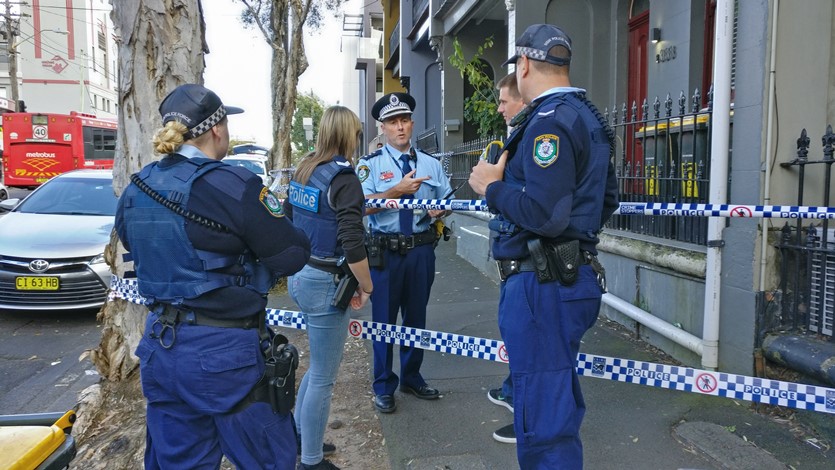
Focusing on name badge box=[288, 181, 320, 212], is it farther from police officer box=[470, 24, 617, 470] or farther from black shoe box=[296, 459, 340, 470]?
black shoe box=[296, 459, 340, 470]

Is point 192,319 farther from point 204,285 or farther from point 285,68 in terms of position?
point 285,68

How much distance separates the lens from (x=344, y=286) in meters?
3.05

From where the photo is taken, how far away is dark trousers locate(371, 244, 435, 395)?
161 inches

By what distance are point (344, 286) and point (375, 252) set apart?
0.99 m

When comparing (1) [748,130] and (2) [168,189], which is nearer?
(2) [168,189]

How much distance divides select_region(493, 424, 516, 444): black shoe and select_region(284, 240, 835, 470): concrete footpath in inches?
1.4

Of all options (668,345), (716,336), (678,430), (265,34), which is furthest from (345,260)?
(265,34)

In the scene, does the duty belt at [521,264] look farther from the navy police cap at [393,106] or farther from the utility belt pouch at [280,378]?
the navy police cap at [393,106]

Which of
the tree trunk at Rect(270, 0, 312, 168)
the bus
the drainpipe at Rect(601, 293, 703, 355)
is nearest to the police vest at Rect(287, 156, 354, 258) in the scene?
the drainpipe at Rect(601, 293, 703, 355)

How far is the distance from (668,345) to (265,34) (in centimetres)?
1142

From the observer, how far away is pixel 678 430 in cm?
353

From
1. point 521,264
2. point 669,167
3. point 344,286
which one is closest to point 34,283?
point 344,286

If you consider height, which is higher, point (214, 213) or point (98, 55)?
point (98, 55)

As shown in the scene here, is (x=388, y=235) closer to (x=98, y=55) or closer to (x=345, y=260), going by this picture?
(x=345, y=260)
